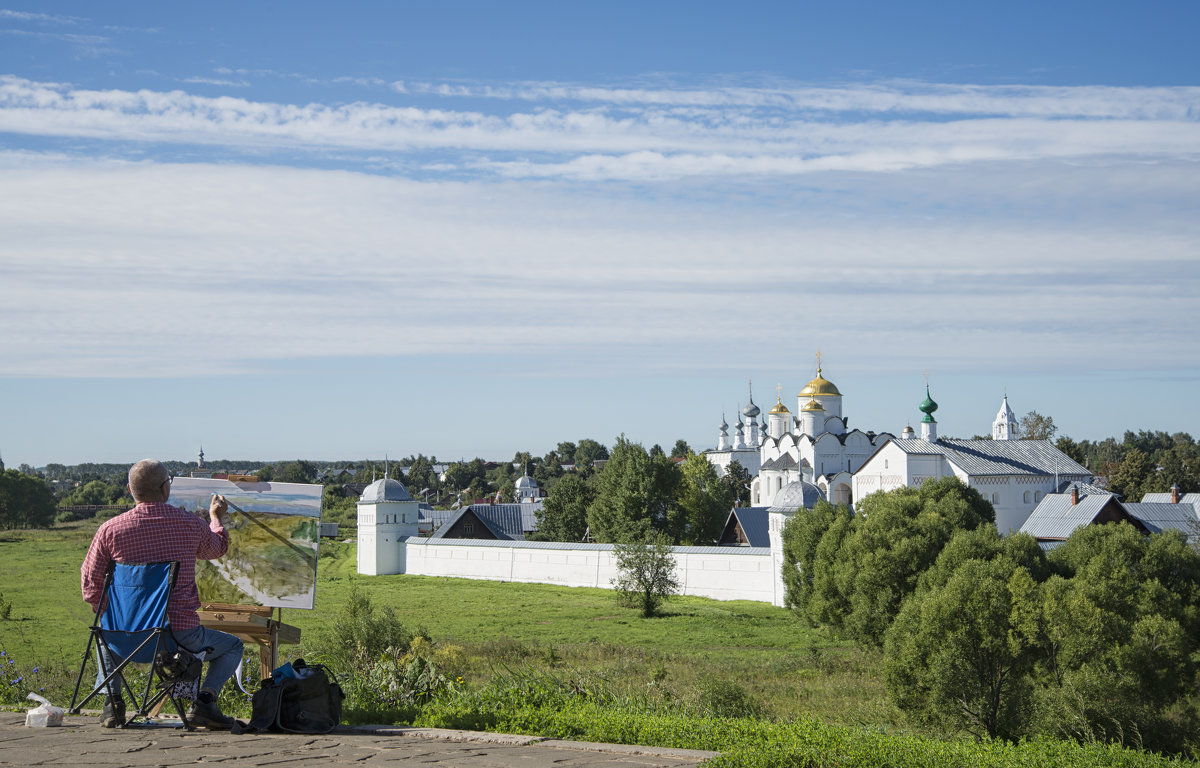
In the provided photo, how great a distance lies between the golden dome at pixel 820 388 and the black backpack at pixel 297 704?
50939 mm

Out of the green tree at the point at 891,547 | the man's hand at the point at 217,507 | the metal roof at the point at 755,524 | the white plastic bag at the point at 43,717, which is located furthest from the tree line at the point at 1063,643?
the metal roof at the point at 755,524

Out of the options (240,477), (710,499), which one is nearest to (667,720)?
(240,477)

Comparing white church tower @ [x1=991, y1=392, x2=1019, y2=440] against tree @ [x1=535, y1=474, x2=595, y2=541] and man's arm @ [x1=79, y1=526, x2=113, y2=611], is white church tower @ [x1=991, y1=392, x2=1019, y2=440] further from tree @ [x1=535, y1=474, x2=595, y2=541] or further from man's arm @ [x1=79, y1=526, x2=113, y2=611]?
man's arm @ [x1=79, y1=526, x2=113, y2=611]

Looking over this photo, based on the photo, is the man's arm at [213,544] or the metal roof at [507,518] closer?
the man's arm at [213,544]

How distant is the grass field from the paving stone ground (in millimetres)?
3094

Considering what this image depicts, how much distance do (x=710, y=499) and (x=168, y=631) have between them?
44820 mm

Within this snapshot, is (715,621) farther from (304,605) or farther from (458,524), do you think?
(304,605)

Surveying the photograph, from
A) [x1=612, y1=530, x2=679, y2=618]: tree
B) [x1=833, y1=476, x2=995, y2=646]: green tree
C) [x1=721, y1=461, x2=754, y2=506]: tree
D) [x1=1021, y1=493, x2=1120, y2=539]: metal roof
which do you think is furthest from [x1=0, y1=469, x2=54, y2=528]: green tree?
[x1=1021, y1=493, x2=1120, y2=539]: metal roof

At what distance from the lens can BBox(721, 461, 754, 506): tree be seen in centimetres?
6166

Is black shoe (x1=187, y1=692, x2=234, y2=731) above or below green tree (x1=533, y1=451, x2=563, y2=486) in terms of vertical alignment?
below

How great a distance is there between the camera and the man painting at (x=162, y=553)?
528cm

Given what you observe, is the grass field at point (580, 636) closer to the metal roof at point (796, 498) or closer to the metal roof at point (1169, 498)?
the metal roof at point (796, 498)

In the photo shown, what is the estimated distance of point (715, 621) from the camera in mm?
27875

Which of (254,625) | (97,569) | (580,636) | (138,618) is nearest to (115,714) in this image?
(138,618)
